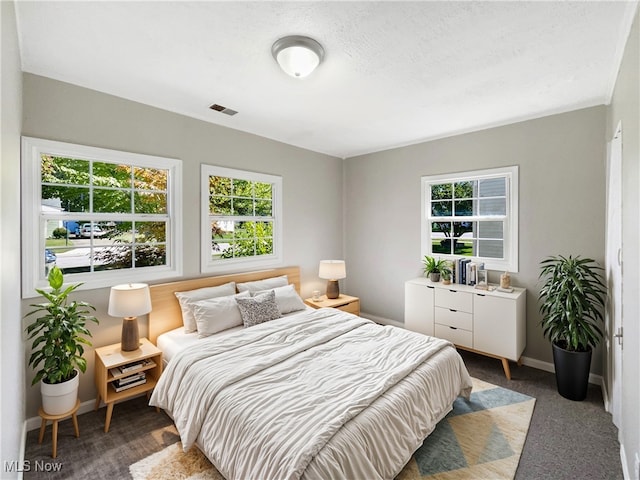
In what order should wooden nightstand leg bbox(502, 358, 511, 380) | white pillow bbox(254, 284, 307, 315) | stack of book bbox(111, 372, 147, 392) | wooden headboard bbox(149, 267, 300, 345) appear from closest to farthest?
1. stack of book bbox(111, 372, 147, 392)
2. wooden headboard bbox(149, 267, 300, 345)
3. wooden nightstand leg bbox(502, 358, 511, 380)
4. white pillow bbox(254, 284, 307, 315)

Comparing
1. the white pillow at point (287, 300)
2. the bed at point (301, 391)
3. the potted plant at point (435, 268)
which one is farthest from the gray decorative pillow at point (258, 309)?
the potted plant at point (435, 268)

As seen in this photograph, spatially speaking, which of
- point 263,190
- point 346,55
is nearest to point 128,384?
point 263,190

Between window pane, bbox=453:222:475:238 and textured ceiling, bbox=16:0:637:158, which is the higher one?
textured ceiling, bbox=16:0:637:158

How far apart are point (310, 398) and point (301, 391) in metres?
0.09

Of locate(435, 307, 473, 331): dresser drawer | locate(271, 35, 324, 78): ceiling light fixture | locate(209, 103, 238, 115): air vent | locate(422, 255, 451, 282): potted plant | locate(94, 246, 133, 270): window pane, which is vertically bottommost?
locate(435, 307, 473, 331): dresser drawer

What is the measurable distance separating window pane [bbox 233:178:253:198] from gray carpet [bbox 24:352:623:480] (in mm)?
2276

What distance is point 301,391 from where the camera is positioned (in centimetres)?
183

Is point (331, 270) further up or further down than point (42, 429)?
further up

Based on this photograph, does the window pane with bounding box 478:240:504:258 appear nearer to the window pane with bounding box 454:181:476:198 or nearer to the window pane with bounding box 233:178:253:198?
the window pane with bounding box 454:181:476:198

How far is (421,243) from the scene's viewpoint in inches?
162

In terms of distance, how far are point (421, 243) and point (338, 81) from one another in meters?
2.44

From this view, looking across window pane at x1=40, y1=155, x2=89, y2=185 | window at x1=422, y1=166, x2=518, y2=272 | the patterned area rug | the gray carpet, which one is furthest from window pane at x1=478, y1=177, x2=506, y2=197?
window pane at x1=40, y1=155, x2=89, y2=185

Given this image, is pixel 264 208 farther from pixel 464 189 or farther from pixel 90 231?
pixel 464 189

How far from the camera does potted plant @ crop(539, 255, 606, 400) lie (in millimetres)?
2627
